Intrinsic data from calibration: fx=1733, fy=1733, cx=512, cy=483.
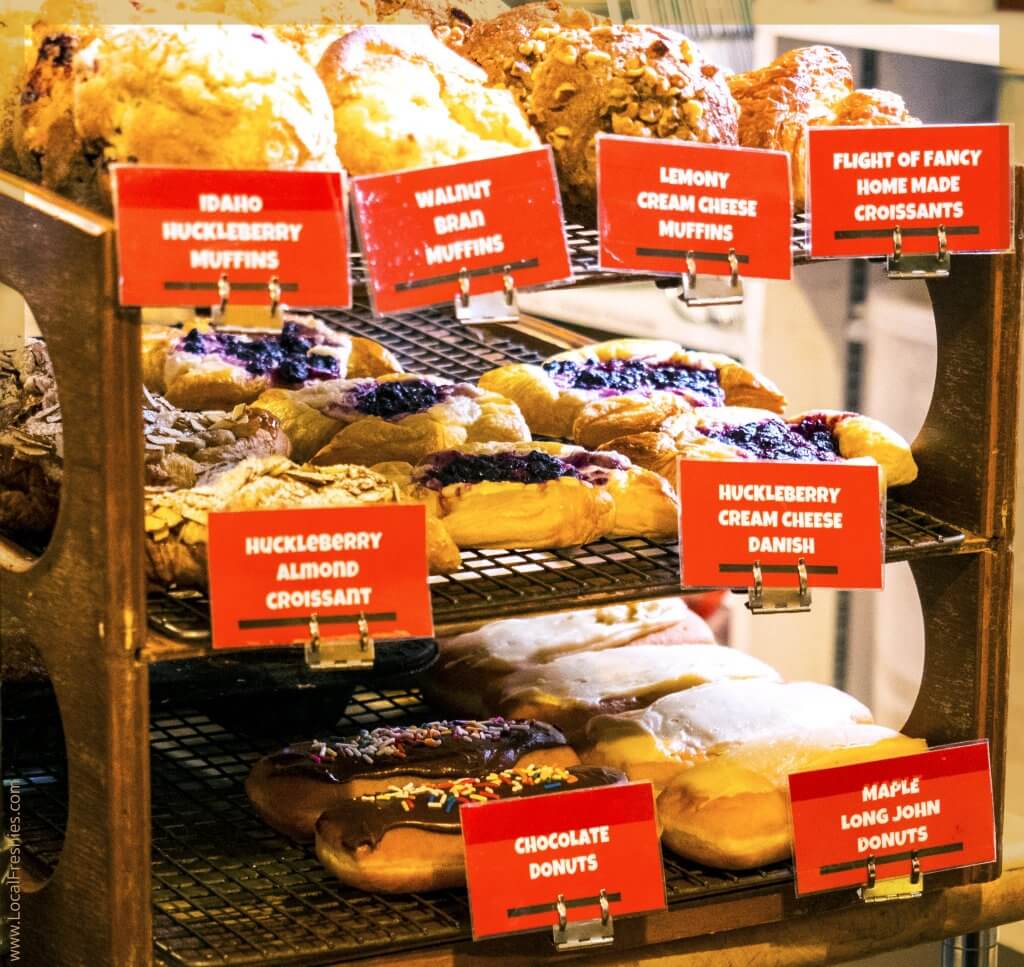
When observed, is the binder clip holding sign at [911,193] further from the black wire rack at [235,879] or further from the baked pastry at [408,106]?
the black wire rack at [235,879]

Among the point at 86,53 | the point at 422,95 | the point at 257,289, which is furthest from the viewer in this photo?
the point at 422,95

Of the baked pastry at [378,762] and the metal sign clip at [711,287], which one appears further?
the baked pastry at [378,762]

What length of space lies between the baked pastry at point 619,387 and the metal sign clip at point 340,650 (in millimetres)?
615

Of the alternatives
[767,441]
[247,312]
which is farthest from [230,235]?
[767,441]

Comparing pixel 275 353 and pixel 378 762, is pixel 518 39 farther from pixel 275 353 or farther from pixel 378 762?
pixel 378 762

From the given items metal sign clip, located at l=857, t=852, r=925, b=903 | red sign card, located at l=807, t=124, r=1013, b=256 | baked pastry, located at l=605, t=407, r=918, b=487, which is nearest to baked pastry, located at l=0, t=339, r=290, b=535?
baked pastry, located at l=605, t=407, r=918, b=487

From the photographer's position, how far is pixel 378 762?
1828mm

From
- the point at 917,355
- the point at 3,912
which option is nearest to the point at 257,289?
the point at 3,912

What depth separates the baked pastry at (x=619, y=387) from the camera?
6.63ft

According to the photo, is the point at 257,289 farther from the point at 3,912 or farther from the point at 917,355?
the point at 917,355

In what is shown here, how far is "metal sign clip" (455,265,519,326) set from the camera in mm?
1452

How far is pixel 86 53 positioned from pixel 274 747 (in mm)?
880

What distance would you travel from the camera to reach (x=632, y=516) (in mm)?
1757

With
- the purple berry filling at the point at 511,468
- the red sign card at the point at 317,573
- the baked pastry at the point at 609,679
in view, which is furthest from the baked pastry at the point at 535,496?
the baked pastry at the point at 609,679
